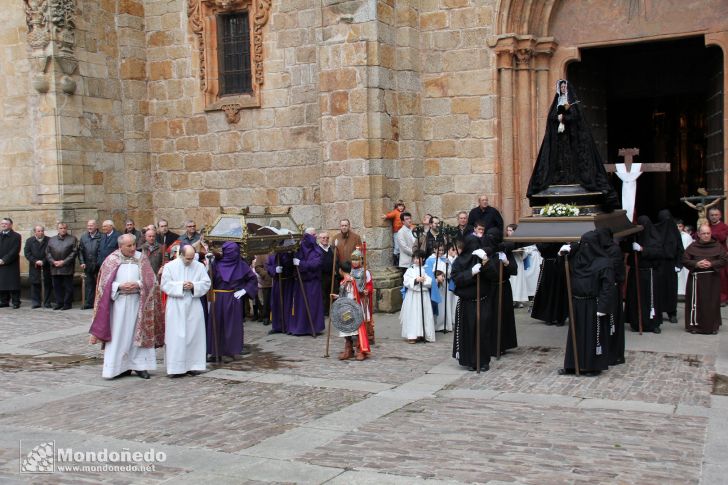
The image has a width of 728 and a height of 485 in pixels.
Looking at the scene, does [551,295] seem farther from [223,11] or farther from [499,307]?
[223,11]

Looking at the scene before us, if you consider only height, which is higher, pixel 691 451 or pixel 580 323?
pixel 580 323

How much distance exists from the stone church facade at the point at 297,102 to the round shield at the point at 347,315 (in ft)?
13.8

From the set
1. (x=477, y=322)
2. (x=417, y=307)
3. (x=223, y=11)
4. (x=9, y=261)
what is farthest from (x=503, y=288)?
(x=9, y=261)

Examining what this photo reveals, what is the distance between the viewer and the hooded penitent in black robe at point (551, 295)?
13336mm

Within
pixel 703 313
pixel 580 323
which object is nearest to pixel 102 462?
pixel 580 323

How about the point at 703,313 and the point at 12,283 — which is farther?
the point at 12,283

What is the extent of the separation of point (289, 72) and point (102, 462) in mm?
11110

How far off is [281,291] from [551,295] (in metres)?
4.24

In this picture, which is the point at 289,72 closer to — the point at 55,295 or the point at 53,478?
the point at 55,295

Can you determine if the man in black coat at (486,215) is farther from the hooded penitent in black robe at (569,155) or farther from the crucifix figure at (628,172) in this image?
the hooded penitent in black robe at (569,155)

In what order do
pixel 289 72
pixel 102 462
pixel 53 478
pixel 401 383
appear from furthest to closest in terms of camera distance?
pixel 289 72
pixel 401 383
pixel 102 462
pixel 53 478

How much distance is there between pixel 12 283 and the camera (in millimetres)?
17062

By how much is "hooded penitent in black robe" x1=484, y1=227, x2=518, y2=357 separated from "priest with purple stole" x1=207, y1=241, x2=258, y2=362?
10.7 feet

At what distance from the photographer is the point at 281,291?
13.8 metres
